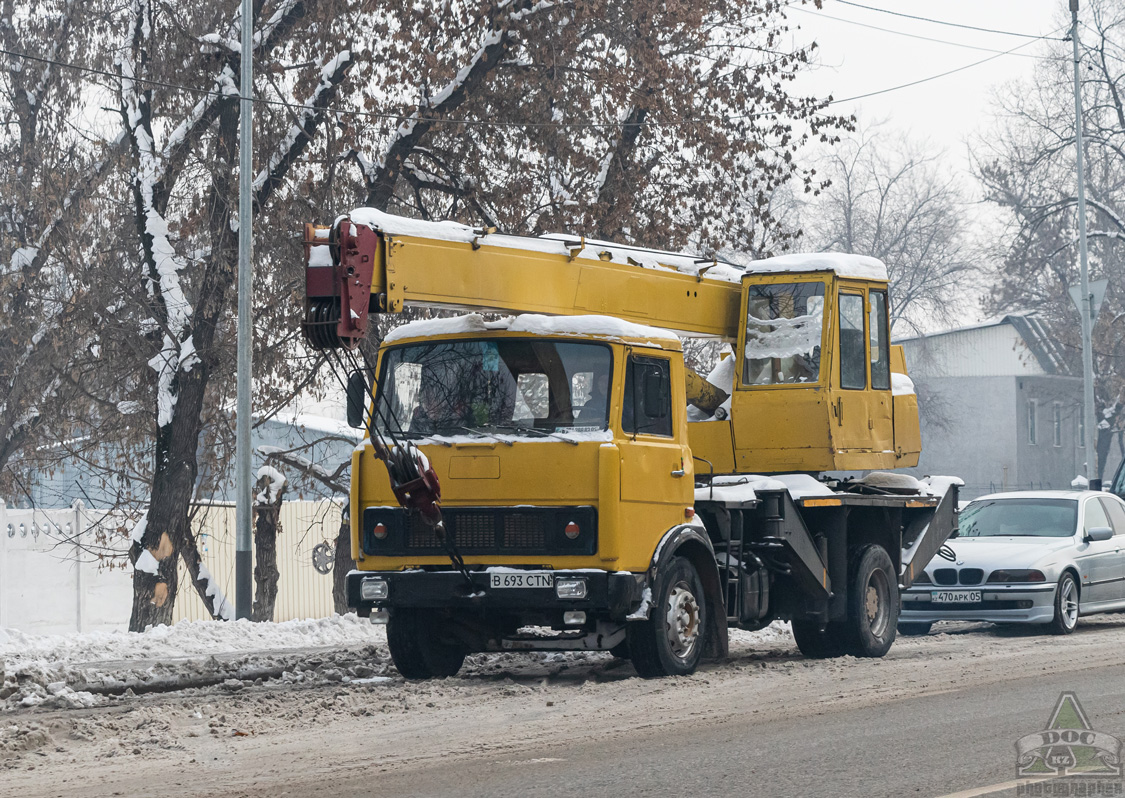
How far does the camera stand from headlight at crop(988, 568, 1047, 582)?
15.4m

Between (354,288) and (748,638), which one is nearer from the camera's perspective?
(354,288)

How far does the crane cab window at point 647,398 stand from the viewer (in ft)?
35.7

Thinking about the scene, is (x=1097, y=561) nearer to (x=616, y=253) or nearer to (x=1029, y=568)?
(x=1029, y=568)

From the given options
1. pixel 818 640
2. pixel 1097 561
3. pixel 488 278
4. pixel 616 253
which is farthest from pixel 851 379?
pixel 1097 561

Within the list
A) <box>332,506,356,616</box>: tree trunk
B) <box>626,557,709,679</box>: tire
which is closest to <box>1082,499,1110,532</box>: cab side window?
<box>626,557,709,679</box>: tire

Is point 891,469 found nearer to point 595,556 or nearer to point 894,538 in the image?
point 894,538

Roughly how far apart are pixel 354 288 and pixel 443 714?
2864 mm

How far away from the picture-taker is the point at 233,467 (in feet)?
78.1

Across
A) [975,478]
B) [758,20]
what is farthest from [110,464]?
[975,478]

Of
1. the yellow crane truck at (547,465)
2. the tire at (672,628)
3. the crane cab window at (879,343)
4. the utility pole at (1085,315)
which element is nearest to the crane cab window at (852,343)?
the crane cab window at (879,343)

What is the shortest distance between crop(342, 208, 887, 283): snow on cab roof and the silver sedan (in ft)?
11.7

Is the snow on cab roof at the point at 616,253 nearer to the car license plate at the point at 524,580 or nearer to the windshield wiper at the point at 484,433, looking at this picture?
the windshield wiper at the point at 484,433

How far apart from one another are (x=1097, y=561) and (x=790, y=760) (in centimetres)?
992

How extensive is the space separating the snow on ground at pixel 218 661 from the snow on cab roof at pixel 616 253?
3.38m
